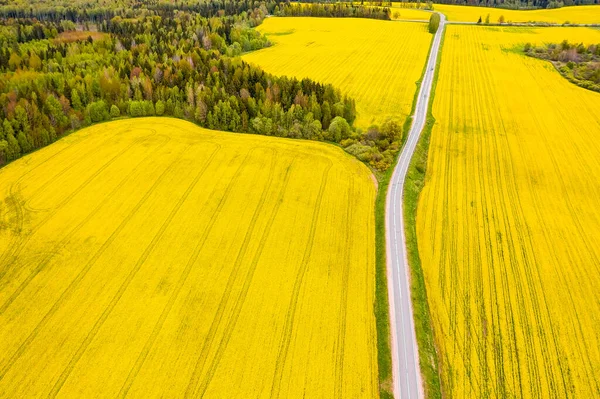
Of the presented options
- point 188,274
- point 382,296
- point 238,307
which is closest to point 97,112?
point 188,274

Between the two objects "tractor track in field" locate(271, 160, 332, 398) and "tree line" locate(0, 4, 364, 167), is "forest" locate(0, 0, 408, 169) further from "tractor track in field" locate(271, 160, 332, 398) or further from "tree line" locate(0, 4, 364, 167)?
"tractor track in field" locate(271, 160, 332, 398)

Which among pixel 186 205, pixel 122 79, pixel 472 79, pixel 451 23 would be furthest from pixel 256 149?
pixel 451 23

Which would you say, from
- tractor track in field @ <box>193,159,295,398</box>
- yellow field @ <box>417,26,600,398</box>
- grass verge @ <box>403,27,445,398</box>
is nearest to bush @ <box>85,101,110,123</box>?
tractor track in field @ <box>193,159,295,398</box>

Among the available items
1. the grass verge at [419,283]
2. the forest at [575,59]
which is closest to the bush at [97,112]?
the grass verge at [419,283]

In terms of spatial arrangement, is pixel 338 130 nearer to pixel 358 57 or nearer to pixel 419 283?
pixel 419 283

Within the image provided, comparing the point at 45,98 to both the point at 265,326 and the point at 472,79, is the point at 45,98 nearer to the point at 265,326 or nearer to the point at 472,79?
the point at 265,326

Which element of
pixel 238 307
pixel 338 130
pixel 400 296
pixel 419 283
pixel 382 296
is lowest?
pixel 238 307
